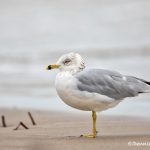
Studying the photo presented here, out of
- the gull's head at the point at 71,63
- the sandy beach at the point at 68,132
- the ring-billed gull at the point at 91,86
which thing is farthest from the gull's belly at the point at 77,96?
the sandy beach at the point at 68,132

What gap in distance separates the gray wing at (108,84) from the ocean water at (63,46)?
1659mm

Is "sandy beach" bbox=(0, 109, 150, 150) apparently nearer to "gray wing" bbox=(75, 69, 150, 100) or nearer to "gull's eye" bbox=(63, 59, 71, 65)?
"gray wing" bbox=(75, 69, 150, 100)

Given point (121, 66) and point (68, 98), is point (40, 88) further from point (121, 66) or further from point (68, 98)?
point (68, 98)

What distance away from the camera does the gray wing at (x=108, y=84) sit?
7.38 metres

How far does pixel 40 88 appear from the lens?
12.2 metres

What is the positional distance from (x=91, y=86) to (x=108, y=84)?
0.19 m

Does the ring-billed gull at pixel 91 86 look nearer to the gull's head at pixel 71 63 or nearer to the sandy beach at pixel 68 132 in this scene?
the gull's head at pixel 71 63

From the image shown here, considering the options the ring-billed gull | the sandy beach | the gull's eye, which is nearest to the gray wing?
the ring-billed gull

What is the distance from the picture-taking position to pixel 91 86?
291 inches

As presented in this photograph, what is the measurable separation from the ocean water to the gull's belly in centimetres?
192

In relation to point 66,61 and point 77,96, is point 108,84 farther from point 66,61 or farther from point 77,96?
point 66,61

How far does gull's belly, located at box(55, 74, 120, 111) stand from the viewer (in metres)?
7.26

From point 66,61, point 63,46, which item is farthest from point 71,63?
point 63,46

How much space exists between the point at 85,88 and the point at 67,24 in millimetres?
14460
